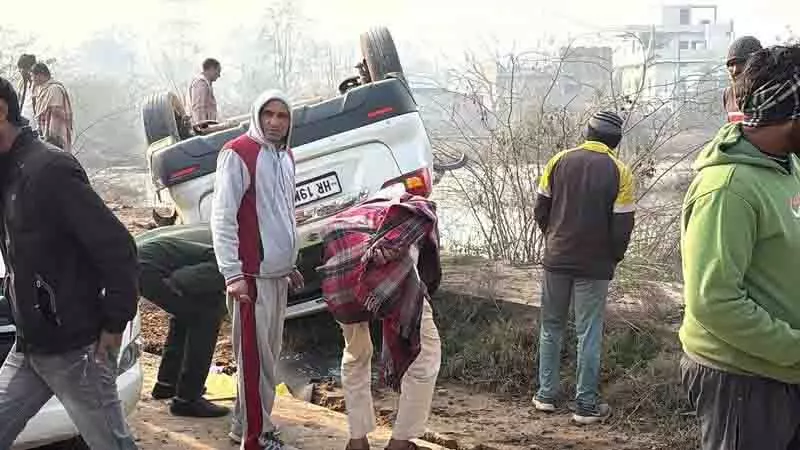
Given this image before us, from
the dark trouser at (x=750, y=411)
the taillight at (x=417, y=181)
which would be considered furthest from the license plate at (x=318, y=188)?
the dark trouser at (x=750, y=411)

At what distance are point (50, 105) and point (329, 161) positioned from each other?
17.2 feet

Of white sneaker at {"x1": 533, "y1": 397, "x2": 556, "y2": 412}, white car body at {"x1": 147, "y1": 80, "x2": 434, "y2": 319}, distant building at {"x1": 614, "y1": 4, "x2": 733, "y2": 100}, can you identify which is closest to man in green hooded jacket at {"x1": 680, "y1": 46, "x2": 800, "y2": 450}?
white sneaker at {"x1": 533, "y1": 397, "x2": 556, "y2": 412}

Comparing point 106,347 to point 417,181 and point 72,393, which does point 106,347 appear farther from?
point 417,181

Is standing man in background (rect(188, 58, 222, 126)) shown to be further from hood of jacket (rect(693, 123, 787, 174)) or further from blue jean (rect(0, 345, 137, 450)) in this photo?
hood of jacket (rect(693, 123, 787, 174))

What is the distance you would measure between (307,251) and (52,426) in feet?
7.99

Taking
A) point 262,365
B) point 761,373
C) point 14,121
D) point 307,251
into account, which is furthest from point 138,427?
point 761,373

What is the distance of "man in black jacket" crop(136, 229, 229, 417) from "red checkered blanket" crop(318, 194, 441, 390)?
106 centimetres

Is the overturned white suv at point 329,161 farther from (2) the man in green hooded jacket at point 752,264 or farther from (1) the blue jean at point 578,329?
(2) the man in green hooded jacket at point 752,264

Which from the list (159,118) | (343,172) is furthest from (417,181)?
(159,118)

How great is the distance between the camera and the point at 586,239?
5441mm

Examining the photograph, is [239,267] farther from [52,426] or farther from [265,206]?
[52,426]

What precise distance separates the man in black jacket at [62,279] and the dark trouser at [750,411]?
193cm

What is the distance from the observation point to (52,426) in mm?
4145

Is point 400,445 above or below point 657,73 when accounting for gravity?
below
